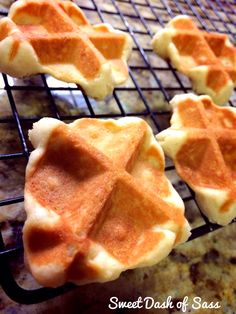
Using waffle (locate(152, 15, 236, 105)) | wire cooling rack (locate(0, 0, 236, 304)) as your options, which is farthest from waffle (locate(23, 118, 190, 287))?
waffle (locate(152, 15, 236, 105))

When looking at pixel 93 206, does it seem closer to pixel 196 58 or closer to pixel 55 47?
pixel 55 47

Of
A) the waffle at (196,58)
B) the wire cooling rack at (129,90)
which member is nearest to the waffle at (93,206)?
the wire cooling rack at (129,90)

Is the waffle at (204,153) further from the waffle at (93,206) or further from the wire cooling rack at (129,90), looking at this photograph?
the waffle at (93,206)

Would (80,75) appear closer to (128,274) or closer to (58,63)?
(58,63)

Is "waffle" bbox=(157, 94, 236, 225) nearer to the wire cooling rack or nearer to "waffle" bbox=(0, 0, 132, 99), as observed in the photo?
the wire cooling rack

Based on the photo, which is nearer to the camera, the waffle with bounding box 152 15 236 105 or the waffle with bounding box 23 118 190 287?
the waffle with bounding box 23 118 190 287

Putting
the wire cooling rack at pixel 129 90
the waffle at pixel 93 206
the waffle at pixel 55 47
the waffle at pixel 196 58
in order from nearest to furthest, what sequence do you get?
the waffle at pixel 93 206, the wire cooling rack at pixel 129 90, the waffle at pixel 55 47, the waffle at pixel 196 58

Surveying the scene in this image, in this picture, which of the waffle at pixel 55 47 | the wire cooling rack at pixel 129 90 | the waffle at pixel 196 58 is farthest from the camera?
the waffle at pixel 196 58
